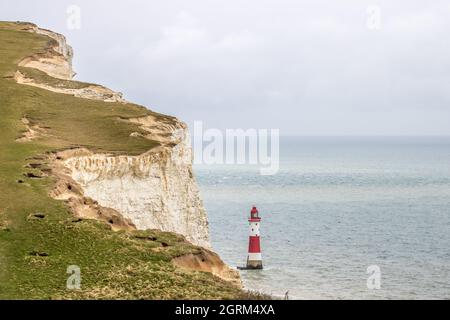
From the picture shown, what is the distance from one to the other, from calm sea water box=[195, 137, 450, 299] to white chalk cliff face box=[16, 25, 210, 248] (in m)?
12.4

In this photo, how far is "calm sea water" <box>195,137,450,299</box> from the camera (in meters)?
63.9

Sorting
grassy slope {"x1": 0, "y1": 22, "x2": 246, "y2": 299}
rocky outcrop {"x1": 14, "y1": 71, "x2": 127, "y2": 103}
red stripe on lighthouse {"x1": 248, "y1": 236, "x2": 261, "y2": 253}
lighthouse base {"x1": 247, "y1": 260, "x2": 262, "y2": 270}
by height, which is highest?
rocky outcrop {"x1": 14, "y1": 71, "x2": 127, "y2": 103}

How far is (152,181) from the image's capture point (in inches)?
1807

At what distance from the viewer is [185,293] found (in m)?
28.4

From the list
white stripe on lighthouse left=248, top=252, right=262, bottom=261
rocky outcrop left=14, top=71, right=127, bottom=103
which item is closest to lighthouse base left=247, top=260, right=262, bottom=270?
white stripe on lighthouse left=248, top=252, right=262, bottom=261

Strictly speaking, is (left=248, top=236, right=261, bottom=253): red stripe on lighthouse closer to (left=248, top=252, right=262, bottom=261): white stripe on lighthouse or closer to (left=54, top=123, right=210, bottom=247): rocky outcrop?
(left=248, top=252, right=262, bottom=261): white stripe on lighthouse

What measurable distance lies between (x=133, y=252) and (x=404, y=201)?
101711 mm

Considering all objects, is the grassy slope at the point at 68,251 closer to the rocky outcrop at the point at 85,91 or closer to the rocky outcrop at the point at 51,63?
the rocky outcrop at the point at 85,91

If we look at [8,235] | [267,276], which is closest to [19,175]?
[8,235]

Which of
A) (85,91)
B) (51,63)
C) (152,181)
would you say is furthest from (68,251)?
(51,63)

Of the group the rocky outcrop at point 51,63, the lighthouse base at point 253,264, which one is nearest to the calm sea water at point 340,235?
the lighthouse base at point 253,264

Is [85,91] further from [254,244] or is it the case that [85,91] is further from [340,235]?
[340,235]

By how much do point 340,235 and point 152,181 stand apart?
1939 inches
